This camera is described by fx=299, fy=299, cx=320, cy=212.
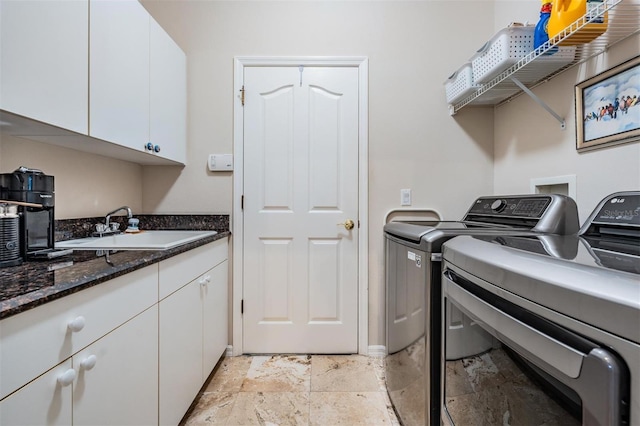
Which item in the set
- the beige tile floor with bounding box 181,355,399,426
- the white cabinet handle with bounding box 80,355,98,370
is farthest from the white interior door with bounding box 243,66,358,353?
the white cabinet handle with bounding box 80,355,98,370

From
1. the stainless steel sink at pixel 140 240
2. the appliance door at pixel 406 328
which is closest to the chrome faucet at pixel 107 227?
the stainless steel sink at pixel 140 240

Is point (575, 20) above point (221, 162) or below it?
above

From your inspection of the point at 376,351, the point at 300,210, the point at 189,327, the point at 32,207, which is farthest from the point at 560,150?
the point at 32,207

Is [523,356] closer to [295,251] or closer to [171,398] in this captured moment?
[171,398]

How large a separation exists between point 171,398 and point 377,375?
3.84 feet

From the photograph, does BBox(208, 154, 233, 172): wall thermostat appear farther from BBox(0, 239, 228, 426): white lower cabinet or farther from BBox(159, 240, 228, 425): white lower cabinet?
BBox(0, 239, 228, 426): white lower cabinet

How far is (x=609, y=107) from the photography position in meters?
1.26

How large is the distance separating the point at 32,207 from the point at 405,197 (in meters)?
1.90

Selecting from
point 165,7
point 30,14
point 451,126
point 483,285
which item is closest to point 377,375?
point 483,285

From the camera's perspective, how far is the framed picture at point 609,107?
1162mm

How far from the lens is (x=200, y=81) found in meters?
2.07

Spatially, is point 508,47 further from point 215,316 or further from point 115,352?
point 215,316

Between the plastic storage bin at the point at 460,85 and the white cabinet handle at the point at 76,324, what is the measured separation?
2032mm

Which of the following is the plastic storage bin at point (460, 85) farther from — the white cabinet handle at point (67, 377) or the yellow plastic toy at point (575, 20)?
the white cabinet handle at point (67, 377)
